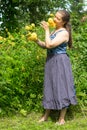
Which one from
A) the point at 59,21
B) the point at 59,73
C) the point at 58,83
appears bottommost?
the point at 58,83

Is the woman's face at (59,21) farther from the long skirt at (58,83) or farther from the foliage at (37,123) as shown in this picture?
the foliage at (37,123)

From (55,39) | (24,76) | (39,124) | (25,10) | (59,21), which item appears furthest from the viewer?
(25,10)

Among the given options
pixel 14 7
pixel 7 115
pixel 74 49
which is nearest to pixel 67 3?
pixel 14 7

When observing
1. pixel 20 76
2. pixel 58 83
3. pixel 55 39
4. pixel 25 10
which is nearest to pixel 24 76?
pixel 20 76

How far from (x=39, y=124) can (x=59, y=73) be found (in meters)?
0.75

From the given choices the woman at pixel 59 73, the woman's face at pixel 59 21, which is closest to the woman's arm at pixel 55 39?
the woman at pixel 59 73

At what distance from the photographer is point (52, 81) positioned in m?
5.70

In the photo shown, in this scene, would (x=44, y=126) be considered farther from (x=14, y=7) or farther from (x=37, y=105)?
(x=14, y=7)

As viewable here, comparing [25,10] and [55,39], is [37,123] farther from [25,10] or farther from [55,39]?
[25,10]

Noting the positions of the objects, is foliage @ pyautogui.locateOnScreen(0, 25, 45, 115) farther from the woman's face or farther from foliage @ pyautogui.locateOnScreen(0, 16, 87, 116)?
the woman's face

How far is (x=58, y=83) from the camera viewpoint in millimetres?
5660

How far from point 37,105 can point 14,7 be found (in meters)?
9.35

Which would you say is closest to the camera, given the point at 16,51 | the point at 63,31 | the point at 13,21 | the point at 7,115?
the point at 63,31

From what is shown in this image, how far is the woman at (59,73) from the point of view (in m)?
5.59
